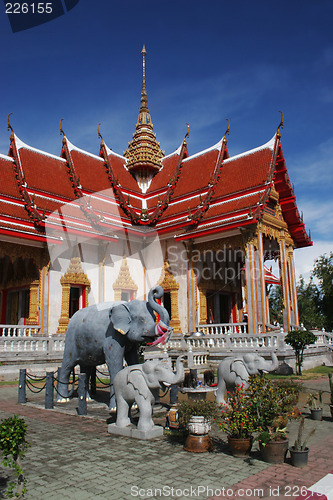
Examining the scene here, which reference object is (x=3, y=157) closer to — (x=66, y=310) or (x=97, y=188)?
(x=97, y=188)

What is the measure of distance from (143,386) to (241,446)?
→ 1.68 m

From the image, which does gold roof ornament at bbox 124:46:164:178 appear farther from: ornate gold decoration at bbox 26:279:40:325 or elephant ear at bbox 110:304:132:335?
elephant ear at bbox 110:304:132:335

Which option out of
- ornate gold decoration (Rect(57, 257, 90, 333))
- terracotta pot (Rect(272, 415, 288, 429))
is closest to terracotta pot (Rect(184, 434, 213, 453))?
terracotta pot (Rect(272, 415, 288, 429))

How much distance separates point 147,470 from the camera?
4781 mm

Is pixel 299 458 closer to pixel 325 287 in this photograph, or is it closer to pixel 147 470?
pixel 147 470

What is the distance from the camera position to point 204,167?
22.7 meters

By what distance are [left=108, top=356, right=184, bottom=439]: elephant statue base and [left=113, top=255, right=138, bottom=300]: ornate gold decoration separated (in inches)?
519

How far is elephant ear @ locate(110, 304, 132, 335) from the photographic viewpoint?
24.9ft

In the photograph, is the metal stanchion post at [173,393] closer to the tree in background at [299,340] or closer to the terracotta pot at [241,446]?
the terracotta pot at [241,446]

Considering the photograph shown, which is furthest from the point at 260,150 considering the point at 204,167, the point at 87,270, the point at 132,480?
the point at 132,480

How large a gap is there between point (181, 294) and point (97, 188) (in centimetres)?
724

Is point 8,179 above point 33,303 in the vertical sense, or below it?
above

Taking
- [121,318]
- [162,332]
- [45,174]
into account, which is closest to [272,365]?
[162,332]

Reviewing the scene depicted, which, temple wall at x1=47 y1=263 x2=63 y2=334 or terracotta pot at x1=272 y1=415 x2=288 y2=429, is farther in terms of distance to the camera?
temple wall at x1=47 y1=263 x2=63 y2=334
